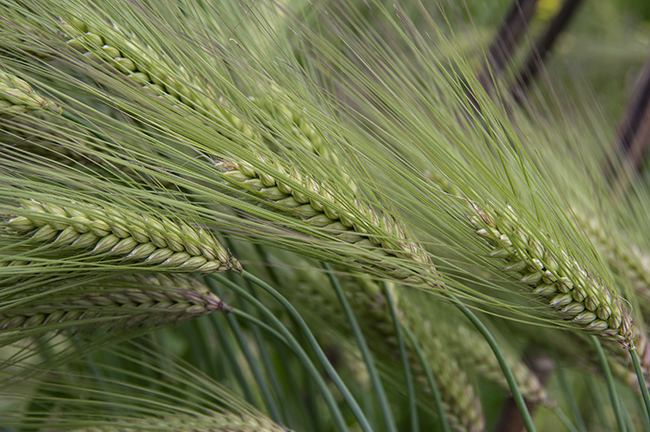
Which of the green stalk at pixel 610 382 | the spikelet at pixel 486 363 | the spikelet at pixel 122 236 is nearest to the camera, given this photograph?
the spikelet at pixel 122 236

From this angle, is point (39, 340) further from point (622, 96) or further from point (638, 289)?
point (622, 96)

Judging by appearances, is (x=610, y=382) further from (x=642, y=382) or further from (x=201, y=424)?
(x=201, y=424)

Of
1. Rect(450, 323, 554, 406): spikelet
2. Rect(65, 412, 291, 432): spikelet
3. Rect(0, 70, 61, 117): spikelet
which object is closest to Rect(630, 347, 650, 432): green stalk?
Rect(450, 323, 554, 406): spikelet

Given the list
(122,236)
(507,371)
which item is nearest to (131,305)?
(122,236)

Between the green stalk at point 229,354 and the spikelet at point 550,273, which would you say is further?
the green stalk at point 229,354

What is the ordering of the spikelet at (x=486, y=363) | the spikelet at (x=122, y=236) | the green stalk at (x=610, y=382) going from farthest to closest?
the spikelet at (x=486, y=363) → the green stalk at (x=610, y=382) → the spikelet at (x=122, y=236)

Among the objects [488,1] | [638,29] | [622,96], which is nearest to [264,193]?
[488,1]

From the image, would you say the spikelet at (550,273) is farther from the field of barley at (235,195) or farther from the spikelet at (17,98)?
the spikelet at (17,98)

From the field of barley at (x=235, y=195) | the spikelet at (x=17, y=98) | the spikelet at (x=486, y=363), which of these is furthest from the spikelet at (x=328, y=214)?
the spikelet at (x=486, y=363)
